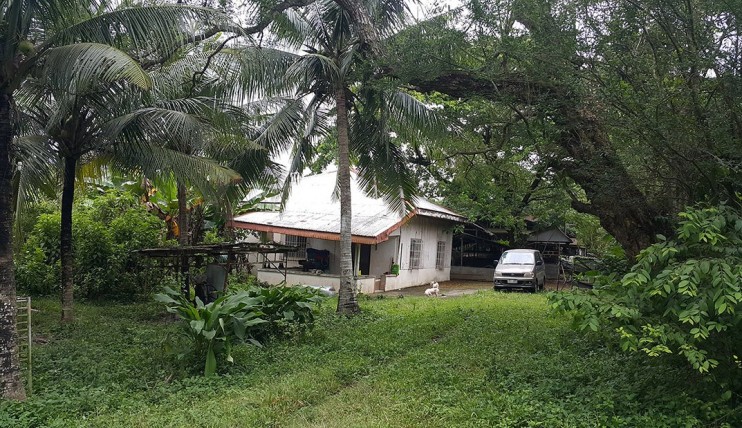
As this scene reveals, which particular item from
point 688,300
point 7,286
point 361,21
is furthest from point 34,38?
point 688,300

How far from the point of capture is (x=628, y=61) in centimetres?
682

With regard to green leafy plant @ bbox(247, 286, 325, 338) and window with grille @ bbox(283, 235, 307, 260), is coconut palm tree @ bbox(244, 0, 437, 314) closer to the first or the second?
green leafy plant @ bbox(247, 286, 325, 338)

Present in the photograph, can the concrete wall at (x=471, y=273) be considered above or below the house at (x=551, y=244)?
below

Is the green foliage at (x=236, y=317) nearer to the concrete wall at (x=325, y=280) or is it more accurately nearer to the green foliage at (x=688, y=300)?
the green foliage at (x=688, y=300)

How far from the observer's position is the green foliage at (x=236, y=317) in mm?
7258

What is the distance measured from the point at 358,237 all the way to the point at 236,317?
942 cm

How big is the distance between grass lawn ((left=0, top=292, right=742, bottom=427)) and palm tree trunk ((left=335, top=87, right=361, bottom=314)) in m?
1.84

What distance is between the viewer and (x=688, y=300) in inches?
181

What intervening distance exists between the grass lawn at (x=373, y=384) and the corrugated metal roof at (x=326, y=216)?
7712 millimetres

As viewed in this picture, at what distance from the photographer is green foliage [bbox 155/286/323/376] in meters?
7.26

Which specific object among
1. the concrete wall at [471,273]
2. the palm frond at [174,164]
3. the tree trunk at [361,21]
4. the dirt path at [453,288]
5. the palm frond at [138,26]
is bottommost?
the dirt path at [453,288]

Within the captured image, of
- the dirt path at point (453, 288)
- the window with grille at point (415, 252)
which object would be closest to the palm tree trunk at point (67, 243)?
the dirt path at point (453, 288)

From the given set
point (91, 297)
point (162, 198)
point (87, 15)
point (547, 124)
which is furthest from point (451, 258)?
point (87, 15)

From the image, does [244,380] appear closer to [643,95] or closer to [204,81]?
[643,95]
